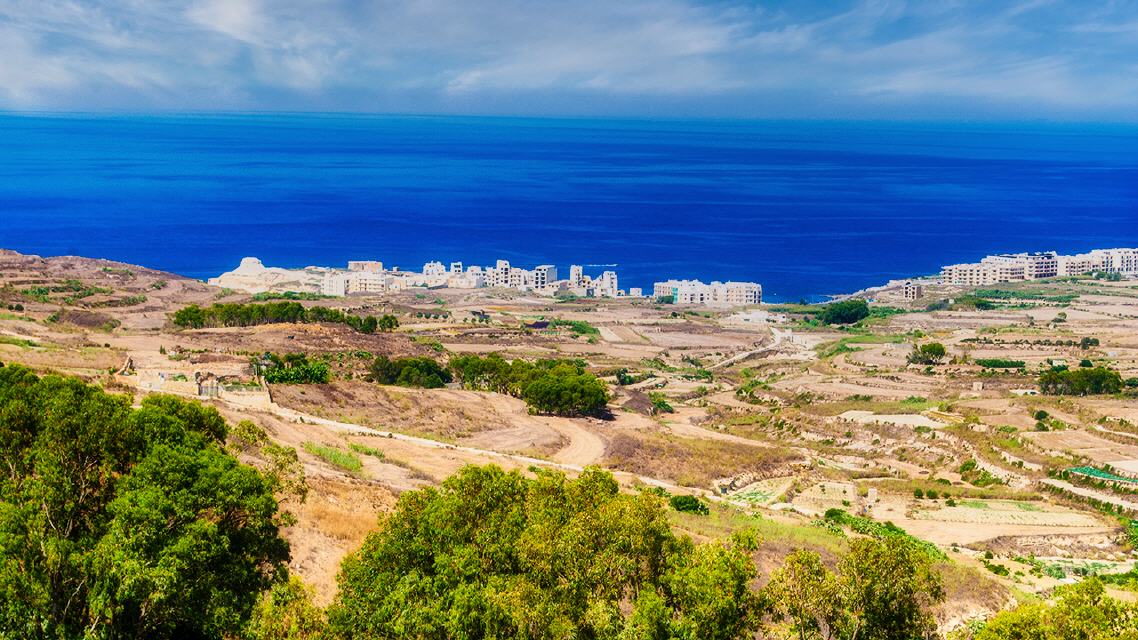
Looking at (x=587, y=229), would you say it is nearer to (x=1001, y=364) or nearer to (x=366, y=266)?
(x=366, y=266)

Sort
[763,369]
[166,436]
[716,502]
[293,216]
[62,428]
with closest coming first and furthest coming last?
1. [62,428]
2. [166,436]
3. [716,502]
4. [763,369]
5. [293,216]

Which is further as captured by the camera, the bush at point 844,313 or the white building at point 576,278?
the white building at point 576,278

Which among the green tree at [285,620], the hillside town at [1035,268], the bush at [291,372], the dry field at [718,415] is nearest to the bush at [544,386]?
the dry field at [718,415]

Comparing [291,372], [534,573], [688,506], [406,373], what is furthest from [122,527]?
[406,373]

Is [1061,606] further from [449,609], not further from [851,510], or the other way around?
[851,510]

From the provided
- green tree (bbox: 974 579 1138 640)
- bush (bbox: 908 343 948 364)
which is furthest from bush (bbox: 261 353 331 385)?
bush (bbox: 908 343 948 364)

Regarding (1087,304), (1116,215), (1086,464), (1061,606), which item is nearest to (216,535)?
(1061,606)

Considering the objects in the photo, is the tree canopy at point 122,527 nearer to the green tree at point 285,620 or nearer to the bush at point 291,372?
the green tree at point 285,620
